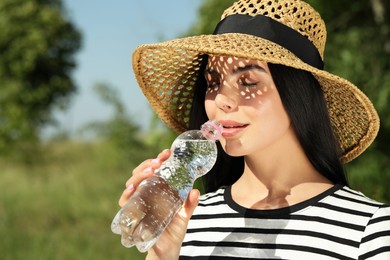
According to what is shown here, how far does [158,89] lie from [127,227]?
0.96 metres

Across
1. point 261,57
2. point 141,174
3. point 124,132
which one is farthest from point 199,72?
point 124,132

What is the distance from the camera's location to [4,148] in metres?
23.8

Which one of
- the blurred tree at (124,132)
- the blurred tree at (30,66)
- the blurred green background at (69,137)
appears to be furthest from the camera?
the blurred tree at (30,66)

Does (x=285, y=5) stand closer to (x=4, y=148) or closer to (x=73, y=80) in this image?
(x=4, y=148)

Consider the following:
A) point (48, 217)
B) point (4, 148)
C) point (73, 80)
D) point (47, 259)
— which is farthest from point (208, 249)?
point (73, 80)

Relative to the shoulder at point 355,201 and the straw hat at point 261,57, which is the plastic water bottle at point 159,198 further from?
the shoulder at point 355,201

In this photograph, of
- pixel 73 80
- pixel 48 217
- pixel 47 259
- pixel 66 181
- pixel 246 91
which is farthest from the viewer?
pixel 73 80

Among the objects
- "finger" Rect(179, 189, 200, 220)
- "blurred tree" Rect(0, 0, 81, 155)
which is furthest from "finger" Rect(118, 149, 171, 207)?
"blurred tree" Rect(0, 0, 81, 155)

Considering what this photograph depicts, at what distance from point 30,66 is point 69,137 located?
3.23 meters

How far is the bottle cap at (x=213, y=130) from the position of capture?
239 cm

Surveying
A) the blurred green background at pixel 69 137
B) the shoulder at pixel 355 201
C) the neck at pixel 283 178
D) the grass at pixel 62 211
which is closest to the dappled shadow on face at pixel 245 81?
the neck at pixel 283 178

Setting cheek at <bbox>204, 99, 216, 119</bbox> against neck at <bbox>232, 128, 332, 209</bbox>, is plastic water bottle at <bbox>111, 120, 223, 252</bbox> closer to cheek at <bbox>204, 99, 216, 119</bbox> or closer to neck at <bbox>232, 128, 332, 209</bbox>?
cheek at <bbox>204, 99, 216, 119</bbox>

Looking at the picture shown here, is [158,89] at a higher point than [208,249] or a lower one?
higher

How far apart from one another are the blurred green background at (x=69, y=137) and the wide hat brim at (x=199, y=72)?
4.95 ft
